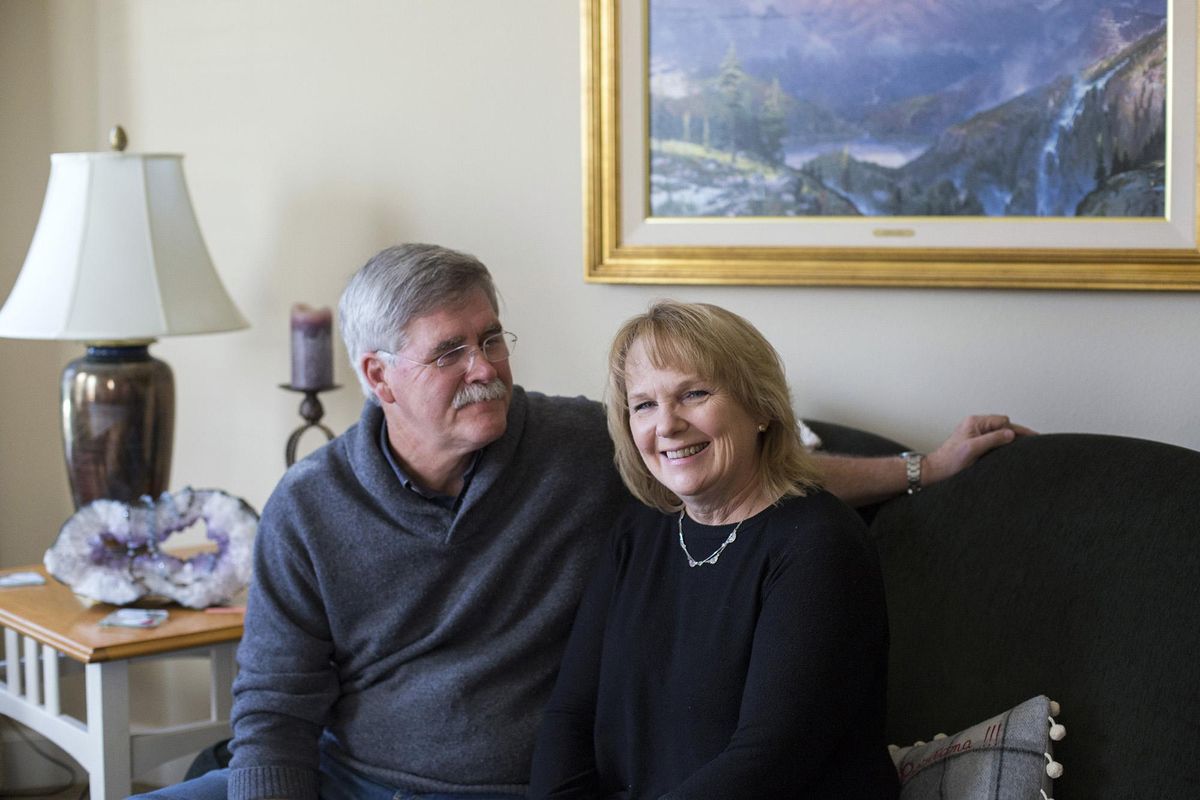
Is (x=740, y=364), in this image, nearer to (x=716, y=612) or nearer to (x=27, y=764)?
(x=716, y=612)

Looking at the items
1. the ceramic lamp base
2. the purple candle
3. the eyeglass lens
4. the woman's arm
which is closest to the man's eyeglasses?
the eyeglass lens

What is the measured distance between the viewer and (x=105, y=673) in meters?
2.27

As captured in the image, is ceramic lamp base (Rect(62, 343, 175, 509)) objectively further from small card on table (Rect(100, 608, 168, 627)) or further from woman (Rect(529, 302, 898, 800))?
woman (Rect(529, 302, 898, 800))

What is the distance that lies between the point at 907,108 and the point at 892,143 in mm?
60

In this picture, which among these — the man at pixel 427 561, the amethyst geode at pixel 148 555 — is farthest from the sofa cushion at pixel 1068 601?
the amethyst geode at pixel 148 555

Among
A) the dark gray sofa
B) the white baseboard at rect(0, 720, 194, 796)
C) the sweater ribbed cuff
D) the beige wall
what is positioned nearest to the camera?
the dark gray sofa

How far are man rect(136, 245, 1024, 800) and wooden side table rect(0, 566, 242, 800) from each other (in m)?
0.35

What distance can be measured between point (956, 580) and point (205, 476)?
82.1 inches

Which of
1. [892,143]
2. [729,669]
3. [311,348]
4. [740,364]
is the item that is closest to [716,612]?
[729,669]

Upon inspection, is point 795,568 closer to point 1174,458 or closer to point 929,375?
point 1174,458

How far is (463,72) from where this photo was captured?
8.86ft

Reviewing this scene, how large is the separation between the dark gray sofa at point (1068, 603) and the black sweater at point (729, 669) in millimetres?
211

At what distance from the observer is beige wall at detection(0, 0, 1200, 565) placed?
83.4 inches

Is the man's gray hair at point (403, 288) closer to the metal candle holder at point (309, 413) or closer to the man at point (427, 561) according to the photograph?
the man at point (427, 561)
